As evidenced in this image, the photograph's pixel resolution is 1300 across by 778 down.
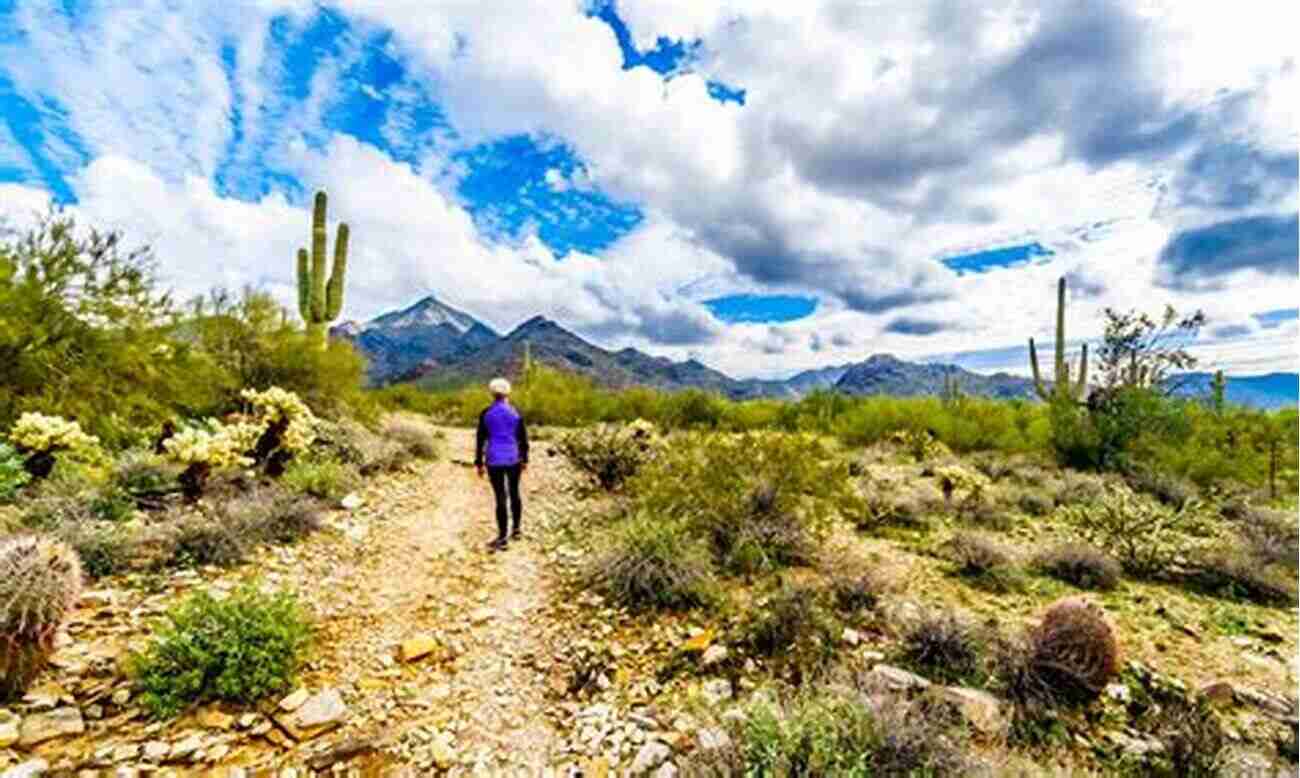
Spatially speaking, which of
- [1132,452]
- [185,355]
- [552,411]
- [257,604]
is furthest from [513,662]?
[552,411]

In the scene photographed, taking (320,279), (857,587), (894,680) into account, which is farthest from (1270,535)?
(320,279)

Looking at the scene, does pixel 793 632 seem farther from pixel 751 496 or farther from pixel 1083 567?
pixel 1083 567

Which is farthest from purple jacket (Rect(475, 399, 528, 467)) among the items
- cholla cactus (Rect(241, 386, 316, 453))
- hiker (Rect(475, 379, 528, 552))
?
cholla cactus (Rect(241, 386, 316, 453))

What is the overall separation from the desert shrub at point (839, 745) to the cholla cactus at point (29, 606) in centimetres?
372

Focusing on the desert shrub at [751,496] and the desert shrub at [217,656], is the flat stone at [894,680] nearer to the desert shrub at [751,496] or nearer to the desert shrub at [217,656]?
the desert shrub at [751,496]

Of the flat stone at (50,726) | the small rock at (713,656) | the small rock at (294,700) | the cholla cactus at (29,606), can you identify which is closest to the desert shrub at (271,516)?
the cholla cactus at (29,606)

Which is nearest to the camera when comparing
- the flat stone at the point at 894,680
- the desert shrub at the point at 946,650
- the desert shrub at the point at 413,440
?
the flat stone at the point at 894,680

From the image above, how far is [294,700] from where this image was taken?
4.04 meters

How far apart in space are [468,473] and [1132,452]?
1391 cm

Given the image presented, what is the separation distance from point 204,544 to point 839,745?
226 inches

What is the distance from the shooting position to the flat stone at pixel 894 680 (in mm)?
4023

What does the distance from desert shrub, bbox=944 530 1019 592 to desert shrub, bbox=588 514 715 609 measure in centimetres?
293

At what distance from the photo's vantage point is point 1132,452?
556 inches

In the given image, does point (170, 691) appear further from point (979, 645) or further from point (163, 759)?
point (979, 645)
